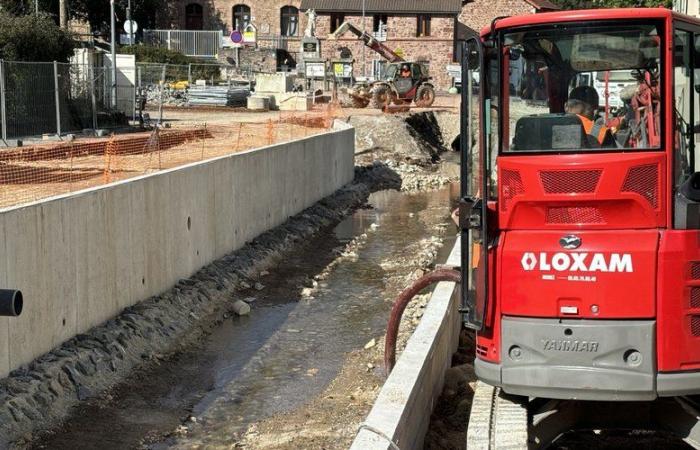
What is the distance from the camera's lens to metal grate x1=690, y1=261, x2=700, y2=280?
6633 millimetres

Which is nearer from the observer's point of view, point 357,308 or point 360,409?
point 360,409

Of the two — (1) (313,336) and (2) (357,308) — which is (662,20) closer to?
(1) (313,336)

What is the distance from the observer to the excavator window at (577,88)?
687 centimetres

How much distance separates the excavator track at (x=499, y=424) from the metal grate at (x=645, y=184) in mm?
1830

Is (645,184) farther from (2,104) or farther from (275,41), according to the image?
(275,41)

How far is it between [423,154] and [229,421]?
3192 centimetres

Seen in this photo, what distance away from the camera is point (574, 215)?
6.86 m

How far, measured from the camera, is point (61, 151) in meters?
20.7

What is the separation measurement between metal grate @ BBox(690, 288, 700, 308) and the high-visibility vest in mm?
1195

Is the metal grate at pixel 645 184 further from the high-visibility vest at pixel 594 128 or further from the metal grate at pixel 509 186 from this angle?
the metal grate at pixel 509 186

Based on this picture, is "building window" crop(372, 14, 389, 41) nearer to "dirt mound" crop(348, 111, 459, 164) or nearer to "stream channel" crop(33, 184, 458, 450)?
"dirt mound" crop(348, 111, 459, 164)

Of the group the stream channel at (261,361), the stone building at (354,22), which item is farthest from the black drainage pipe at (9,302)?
the stone building at (354,22)

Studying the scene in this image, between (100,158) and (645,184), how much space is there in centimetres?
1546

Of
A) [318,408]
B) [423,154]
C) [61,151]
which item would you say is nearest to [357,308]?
[318,408]
